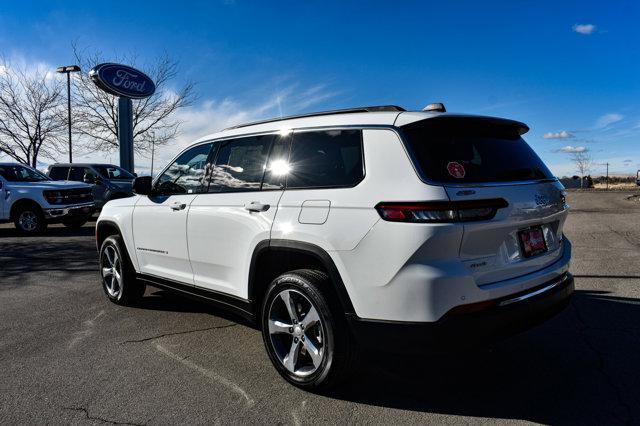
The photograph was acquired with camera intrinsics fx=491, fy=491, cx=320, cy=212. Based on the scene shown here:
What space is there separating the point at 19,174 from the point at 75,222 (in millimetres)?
1837

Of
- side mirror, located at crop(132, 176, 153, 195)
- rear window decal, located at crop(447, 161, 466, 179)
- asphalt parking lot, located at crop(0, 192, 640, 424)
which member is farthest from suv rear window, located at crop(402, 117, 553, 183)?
side mirror, located at crop(132, 176, 153, 195)

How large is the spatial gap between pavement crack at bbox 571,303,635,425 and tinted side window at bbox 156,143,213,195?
339 cm

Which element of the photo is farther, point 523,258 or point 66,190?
point 66,190

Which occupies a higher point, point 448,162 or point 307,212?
point 448,162

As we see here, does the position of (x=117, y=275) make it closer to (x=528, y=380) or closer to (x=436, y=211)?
(x=436, y=211)

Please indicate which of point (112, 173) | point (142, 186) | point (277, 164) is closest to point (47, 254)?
point (142, 186)

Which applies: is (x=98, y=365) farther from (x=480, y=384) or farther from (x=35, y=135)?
(x=35, y=135)

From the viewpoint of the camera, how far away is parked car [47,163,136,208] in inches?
609

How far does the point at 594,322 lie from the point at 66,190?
1222cm

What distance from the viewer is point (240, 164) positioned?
394cm

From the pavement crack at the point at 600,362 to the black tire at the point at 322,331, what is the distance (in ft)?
5.32

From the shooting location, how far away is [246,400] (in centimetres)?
311

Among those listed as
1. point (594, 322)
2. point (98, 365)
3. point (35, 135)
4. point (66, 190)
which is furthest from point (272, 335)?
point (35, 135)

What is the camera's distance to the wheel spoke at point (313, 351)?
3.11 m
